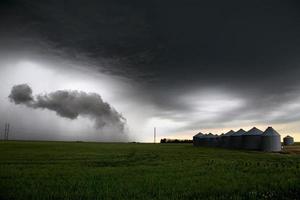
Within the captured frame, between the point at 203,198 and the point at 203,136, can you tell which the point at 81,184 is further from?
the point at 203,136

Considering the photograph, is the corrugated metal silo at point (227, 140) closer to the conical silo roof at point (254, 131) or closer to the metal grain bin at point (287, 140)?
the conical silo roof at point (254, 131)

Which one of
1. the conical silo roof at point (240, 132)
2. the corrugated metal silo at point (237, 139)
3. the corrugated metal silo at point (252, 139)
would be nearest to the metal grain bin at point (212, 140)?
the corrugated metal silo at point (237, 139)

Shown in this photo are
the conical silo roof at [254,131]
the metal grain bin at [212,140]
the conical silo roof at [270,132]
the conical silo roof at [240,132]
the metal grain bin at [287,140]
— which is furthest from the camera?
the metal grain bin at [287,140]

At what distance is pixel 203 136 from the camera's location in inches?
4919

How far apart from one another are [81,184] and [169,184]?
4909mm

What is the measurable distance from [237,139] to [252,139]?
9252mm

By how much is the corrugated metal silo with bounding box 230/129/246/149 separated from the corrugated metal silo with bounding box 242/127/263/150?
8.42ft

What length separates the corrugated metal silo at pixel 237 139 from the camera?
90.7m

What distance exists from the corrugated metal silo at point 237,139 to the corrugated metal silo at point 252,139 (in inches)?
101

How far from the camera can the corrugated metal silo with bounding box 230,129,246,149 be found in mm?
90669

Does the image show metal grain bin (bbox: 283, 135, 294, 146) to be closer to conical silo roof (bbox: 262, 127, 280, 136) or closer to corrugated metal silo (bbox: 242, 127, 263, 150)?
corrugated metal silo (bbox: 242, 127, 263, 150)

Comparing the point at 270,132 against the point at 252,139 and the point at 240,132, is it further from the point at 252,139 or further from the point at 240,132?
the point at 240,132

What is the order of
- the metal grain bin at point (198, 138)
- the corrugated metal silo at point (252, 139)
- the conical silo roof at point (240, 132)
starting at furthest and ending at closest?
the metal grain bin at point (198, 138), the conical silo roof at point (240, 132), the corrugated metal silo at point (252, 139)

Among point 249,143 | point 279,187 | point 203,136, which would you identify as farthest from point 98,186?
point 203,136
